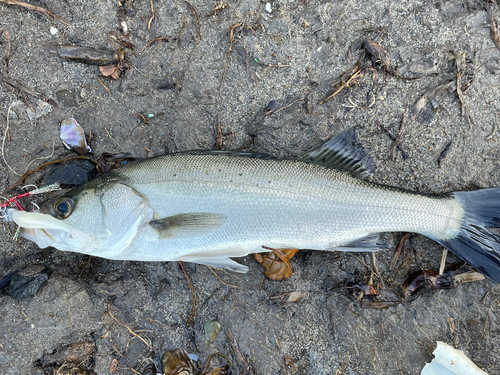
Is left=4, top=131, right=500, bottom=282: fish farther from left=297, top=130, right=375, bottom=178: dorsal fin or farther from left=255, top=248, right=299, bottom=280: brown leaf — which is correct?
left=255, top=248, right=299, bottom=280: brown leaf

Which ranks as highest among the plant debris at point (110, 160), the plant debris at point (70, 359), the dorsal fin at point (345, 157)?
→ the dorsal fin at point (345, 157)

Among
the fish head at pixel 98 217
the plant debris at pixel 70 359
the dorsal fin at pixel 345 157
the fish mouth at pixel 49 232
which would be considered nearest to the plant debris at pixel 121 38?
the fish head at pixel 98 217

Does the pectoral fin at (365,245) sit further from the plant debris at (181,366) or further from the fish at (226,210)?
the plant debris at (181,366)

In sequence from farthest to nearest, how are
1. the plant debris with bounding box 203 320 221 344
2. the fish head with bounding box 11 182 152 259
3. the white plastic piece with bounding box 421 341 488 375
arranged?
the plant debris with bounding box 203 320 221 344, the white plastic piece with bounding box 421 341 488 375, the fish head with bounding box 11 182 152 259

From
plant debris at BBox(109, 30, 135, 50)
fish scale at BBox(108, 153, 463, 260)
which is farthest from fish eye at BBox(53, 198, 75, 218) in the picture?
plant debris at BBox(109, 30, 135, 50)

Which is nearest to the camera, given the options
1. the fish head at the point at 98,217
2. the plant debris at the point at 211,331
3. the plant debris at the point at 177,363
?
the fish head at the point at 98,217

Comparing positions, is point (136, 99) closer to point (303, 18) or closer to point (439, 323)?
point (303, 18)

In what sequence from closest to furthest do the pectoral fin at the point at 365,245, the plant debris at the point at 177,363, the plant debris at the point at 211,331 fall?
the pectoral fin at the point at 365,245
the plant debris at the point at 177,363
the plant debris at the point at 211,331
